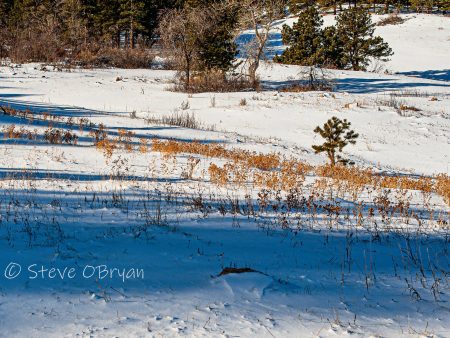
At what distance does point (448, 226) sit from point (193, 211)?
131 inches

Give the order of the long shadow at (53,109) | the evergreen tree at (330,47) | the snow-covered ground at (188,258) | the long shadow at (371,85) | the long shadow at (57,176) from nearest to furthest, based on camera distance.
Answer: the snow-covered ground at (188,258)
the long shadow at (57,176)
the long shadow at (53,109)
the long shadow at (371,85)
the evergreen tree at (330,47)

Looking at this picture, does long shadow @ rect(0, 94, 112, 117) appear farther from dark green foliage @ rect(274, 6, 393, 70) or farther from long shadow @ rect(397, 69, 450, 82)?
long shadow @ rect(397, 69, 450, 82)

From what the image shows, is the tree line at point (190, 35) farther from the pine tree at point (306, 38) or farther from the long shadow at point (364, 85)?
the long shadow at point (364, 85)

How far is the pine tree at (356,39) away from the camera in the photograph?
35656 millimetres

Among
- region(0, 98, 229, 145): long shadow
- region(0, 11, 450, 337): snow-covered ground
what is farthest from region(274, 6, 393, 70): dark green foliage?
region(0, 11, 450, 337): snow-covered ground

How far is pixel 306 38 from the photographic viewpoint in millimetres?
33000

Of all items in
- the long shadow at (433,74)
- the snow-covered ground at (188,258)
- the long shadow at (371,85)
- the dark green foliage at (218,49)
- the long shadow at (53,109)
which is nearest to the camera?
the snow-covered ground at (188,258)

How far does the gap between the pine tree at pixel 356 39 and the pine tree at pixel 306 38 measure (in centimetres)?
319

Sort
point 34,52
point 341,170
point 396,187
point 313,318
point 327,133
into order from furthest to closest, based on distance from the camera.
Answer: point 34,52 < point 327,133 < point 341,170 < point 396,187 < point 313,318

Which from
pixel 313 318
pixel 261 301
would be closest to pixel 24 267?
pixel 261 301

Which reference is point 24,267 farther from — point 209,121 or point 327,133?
point 209,121

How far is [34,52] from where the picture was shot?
32250 millimetres

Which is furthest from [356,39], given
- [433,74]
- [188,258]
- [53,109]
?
[188,258]

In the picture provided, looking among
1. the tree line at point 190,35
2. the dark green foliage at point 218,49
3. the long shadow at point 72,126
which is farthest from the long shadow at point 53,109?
the dark green foliage at point 218,49
